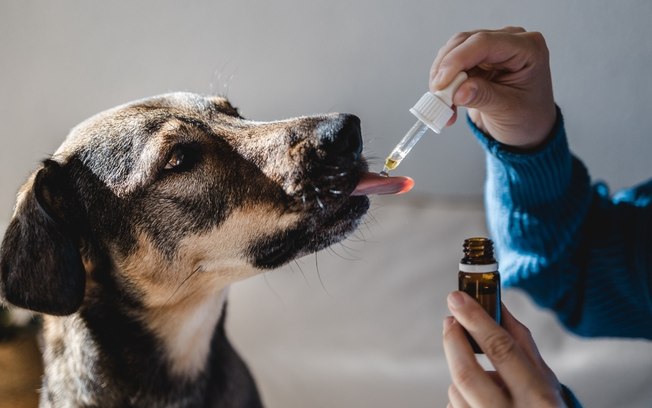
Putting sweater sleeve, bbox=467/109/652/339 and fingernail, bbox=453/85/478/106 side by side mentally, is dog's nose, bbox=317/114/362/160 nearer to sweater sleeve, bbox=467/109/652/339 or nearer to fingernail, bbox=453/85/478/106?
fingernail, bbox=453/85/478/106

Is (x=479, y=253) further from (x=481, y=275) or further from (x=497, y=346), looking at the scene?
(x=497, y=346)

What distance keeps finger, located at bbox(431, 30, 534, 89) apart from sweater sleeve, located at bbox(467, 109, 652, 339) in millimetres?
230

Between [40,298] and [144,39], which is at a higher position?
Answer: [144,39]

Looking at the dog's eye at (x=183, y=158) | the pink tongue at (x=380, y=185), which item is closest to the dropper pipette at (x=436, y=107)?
the pink tongue at (x=380, y=185)

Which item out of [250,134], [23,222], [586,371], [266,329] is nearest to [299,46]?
[250,134]

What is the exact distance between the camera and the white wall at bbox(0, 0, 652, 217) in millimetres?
1870

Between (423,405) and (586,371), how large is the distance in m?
0.51

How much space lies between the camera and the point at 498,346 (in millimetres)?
942

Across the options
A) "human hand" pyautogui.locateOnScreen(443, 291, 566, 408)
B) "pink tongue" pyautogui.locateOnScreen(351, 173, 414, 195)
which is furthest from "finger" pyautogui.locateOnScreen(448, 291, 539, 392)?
"pink tongue" pyautogui.locateOnScreen(351, 173, 414, 195)

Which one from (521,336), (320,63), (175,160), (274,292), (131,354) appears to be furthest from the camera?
(274,292)

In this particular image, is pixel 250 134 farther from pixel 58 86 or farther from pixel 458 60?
pixel 58 86

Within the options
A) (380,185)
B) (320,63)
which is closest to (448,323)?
(380,185)

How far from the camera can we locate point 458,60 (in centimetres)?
113

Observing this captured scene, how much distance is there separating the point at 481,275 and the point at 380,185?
29 centimetres
